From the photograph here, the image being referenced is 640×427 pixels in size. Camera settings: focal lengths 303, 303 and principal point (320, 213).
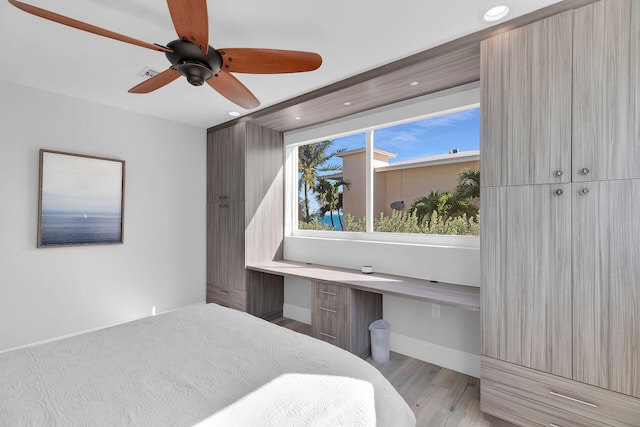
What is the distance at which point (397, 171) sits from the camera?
3.02 metres

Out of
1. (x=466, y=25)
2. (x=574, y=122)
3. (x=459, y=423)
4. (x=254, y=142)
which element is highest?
(x=466, y=25)

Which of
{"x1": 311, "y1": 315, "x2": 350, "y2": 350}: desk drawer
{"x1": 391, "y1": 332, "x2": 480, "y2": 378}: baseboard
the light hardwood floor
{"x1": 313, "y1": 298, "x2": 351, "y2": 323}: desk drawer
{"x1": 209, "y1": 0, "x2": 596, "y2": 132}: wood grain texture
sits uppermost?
{"x1": 209, "y1": 0, "x2": 596, "y2": 132}: wood grain texture

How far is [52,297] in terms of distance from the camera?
283cm

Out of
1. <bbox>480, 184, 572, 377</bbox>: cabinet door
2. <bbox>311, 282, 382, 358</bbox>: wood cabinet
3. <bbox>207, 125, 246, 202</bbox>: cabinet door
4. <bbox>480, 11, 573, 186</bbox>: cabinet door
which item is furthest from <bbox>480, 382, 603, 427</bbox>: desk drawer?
<bbox>207, 125, 246, 202</bbox>: cabinet door

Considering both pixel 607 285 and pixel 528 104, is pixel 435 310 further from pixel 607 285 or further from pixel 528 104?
pixel 528 104

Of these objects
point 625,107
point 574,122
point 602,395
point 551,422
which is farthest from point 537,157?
point 551,422

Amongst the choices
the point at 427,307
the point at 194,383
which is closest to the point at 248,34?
the point at 194,383

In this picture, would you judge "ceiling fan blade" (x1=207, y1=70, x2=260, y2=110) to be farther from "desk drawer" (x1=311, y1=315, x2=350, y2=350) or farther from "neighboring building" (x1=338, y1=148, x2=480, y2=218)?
"desk drawer" (x1=311, y1=315, x2=350, y2=350)

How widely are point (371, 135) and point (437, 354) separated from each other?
7.10 feet

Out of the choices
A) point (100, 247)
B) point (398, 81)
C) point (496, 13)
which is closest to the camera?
point (496, 13)

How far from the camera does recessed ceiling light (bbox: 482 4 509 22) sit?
169 cm

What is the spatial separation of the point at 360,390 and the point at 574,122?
1729 mm

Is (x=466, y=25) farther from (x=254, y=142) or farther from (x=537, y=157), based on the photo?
(x=254, y=142)

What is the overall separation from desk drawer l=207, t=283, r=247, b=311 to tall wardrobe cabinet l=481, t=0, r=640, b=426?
2490mm
